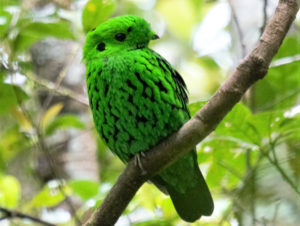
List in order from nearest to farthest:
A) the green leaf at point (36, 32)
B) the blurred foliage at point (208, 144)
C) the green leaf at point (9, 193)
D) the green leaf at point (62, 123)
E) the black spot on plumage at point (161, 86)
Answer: the blurred foliage at point (208, 144) < the black spot on plumage at point (161, 86) < the green leaf at point (9, 193) < the green leaf at point (36, 32) < the green leaf at point (62, 123)

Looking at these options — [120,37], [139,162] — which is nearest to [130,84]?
[120,37]

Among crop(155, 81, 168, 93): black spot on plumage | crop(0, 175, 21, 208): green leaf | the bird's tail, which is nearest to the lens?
crop(155, 81, 168, 93): black spot on plumage

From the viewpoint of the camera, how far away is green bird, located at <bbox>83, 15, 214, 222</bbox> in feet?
10.4

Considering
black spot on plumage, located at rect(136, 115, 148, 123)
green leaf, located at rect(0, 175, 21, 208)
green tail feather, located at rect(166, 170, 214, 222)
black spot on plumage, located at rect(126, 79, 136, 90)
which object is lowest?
green tail feather, located at rect(166, 170, 214, 222)

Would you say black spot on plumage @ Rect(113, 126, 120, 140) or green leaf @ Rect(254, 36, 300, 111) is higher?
green leaf @ Rect(254, 36, 300, 111)

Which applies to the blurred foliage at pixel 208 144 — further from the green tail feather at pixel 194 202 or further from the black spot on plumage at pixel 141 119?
the black spot on plumage at pixel 141 119

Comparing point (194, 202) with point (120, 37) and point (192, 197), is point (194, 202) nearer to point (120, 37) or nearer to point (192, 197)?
point (192, 197)

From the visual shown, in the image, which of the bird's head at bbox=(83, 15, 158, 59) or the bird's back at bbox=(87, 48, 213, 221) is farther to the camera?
the bird's head at bbox=(83, 15, 158, 59)

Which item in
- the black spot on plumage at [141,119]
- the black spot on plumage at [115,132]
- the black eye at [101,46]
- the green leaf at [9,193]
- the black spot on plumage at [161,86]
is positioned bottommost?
the green leaf at [9,193]

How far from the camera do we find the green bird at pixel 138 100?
3164 millimetres

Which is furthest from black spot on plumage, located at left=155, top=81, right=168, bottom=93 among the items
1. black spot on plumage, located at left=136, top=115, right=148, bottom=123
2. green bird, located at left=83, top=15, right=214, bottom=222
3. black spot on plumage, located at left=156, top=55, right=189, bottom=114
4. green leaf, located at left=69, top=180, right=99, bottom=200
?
Result: green leaf, located at left=69, top=180, right=99, bottom=200

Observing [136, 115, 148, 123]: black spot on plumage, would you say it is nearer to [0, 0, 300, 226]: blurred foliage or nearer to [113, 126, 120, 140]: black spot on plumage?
[113, 126, 120, 140]: black spot on plumage

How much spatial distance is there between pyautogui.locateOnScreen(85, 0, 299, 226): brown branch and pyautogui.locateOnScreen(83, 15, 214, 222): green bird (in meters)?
0.44

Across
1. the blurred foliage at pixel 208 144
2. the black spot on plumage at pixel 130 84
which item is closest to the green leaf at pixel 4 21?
the blurred foliage at pixel 208 144
